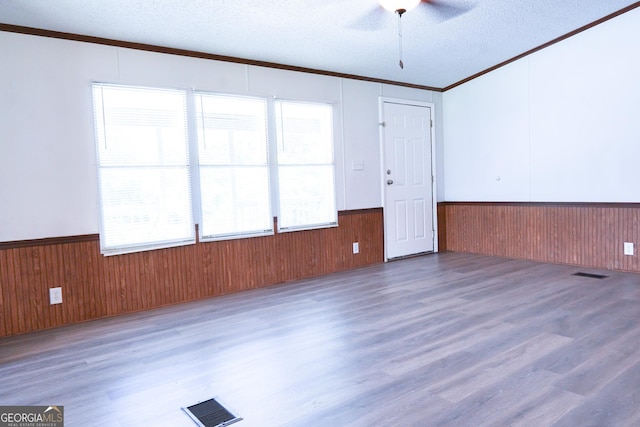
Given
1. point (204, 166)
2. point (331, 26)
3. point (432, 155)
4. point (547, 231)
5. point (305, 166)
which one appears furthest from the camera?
point (432, 155)

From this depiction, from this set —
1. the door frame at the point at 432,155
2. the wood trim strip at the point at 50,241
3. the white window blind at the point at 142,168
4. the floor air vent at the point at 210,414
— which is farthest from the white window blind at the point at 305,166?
the floor air vent at the point at 210,414

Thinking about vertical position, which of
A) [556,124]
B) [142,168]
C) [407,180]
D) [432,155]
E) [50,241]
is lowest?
[50,241]

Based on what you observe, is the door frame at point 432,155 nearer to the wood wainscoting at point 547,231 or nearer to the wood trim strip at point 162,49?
the wood wainscoting at point 547,231

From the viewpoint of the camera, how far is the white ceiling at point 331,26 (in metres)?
3.16

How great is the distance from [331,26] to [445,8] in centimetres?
101

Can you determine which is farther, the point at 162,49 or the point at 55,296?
the point at 162,49

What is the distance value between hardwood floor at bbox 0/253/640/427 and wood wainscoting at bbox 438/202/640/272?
624 mm

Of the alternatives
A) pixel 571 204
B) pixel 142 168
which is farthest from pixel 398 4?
pixel 571 204

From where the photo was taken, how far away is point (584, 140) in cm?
459

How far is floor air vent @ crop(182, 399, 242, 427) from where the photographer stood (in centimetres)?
186

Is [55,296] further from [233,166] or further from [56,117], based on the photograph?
[233,166]

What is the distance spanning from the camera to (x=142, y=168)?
3684mm

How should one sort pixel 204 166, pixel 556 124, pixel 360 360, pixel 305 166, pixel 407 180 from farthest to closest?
pixel 407 180 < pixel 556 124 < pixel 305 166 < pixel 204 166 < pixel 360 360

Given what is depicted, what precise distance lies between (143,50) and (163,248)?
1.77m
